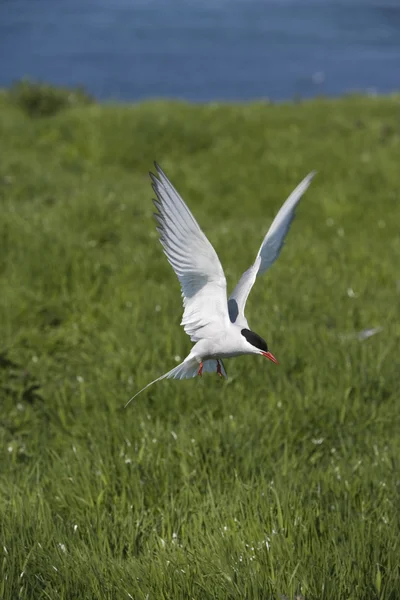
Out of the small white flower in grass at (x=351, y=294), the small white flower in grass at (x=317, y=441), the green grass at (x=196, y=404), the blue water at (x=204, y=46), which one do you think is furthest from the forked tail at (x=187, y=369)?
the blue water at (x=204, y=46)

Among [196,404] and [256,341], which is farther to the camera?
[196,404]

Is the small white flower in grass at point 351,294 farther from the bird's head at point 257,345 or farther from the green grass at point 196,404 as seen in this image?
the bird's head at point 257,345

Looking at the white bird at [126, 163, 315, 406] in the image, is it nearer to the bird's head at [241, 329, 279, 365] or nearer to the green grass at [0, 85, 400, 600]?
the bird's head at [241, 329, 279, 365]

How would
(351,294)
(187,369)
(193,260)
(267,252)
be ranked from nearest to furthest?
(193,260)
(187,369)
(267,252)
(351,294)

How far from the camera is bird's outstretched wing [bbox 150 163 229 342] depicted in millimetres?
2209

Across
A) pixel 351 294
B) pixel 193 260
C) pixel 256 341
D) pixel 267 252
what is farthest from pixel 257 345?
pixel 351 294

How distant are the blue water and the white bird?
49.0 ft

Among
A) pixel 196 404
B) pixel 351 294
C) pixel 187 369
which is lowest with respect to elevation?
pixel 196 404

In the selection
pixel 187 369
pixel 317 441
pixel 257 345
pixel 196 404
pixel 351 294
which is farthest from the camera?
pixel 351 294

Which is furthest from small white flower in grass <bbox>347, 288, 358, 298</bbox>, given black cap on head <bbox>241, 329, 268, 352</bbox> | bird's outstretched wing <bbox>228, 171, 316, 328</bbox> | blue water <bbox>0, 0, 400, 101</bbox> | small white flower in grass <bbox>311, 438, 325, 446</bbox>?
blue water <bbox>0, 0, 400, 101</bbox>

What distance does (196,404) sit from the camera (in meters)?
4.54

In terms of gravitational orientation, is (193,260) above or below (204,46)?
below

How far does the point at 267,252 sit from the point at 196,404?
2110 millimetres

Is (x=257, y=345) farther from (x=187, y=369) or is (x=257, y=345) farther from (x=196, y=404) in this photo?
(x=196, y=404)
